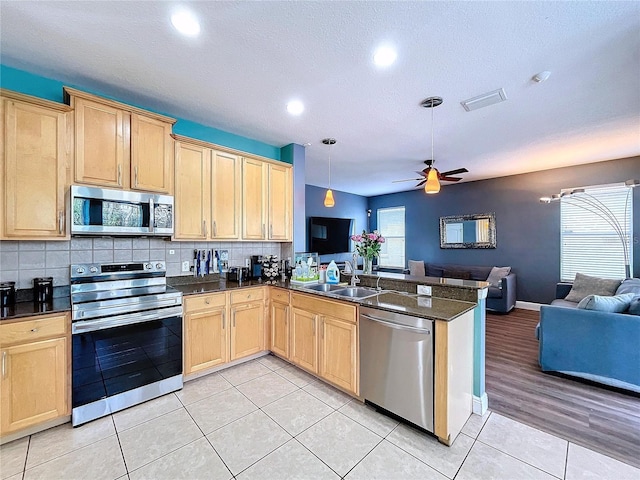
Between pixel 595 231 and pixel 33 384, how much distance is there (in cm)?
749

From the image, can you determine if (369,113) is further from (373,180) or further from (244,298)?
(373,180)

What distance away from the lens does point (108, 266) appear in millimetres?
2547

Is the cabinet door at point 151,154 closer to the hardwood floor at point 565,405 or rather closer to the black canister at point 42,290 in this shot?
the black canister at point 42,290

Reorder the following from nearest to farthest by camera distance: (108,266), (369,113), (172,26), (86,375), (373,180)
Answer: (172,26), (86,375), (108,266), (369,113), (373,180)

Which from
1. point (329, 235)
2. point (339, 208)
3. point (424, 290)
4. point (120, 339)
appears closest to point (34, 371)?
point (120, 339)

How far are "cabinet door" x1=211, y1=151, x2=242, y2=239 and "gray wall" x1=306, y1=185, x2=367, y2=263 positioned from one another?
3.43 metres

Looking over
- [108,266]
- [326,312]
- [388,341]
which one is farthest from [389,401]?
[108,266]

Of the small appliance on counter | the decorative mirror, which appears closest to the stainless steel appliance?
the small appliance on counter

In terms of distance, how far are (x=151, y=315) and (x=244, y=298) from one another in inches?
35.8

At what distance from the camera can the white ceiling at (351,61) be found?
1654 mm

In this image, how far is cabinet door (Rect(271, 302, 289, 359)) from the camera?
305cm

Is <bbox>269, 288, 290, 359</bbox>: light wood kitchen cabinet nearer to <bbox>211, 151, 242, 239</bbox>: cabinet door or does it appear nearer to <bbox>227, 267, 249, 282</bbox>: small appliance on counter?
<bbox>227, 267, 249, 282</bbox>: small appliance on counter

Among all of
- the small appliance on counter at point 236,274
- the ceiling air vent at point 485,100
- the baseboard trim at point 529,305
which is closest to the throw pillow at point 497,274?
the baseboard trim at point 529,305

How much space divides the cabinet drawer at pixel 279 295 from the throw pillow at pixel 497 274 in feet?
13.8
